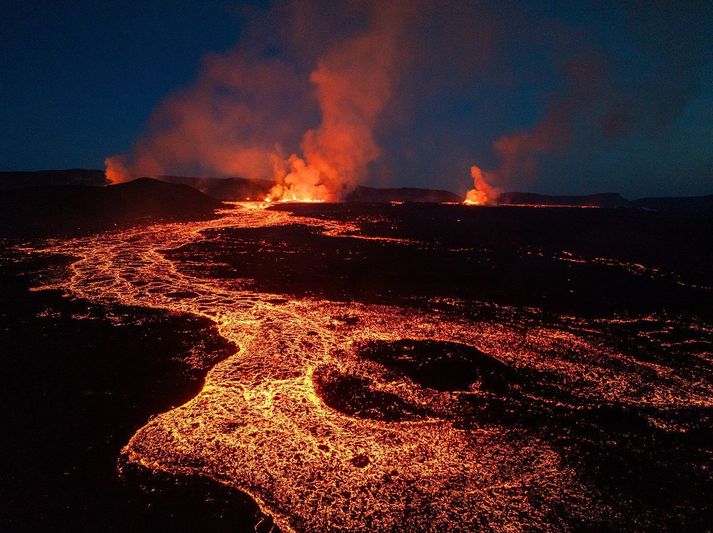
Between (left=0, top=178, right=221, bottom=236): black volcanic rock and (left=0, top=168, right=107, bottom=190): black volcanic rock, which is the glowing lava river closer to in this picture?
(left=0, top=178, right=221, bottom=236): black volcanic rock

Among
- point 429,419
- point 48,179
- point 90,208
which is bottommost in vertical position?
point 429,419

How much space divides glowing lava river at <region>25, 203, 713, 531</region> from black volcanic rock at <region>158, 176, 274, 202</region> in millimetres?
89720

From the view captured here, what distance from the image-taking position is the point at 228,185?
106 metres

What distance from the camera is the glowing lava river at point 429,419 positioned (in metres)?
3.79

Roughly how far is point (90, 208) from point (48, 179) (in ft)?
218

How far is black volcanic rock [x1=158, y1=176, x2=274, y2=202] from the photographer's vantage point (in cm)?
9544

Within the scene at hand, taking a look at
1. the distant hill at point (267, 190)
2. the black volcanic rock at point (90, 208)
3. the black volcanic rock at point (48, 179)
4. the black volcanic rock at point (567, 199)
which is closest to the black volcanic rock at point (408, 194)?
the distant hill at point (267, 190)

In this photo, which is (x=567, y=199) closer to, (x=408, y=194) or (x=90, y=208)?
(x=408, y=194)

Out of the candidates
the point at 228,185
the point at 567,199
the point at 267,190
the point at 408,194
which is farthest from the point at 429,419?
the point at 567,199

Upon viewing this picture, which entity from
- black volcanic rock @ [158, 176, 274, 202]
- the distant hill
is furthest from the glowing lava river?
black volcanic rock @ [158, 176, 274, 202]

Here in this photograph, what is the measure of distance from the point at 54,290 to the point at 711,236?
4326 cm

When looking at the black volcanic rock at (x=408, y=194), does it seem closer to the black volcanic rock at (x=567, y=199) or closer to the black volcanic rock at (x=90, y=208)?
the black volcanic rock at (x=567, y=199)

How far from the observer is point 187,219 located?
30953mm

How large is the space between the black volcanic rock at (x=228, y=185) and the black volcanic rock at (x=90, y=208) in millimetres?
52006
